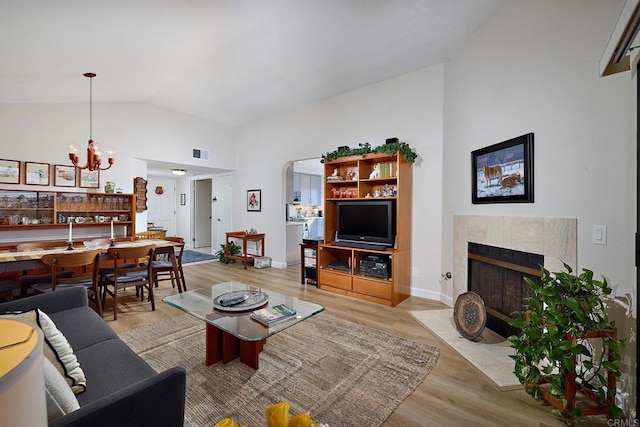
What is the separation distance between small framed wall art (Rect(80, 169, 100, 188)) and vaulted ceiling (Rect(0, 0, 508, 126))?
1.10 metres

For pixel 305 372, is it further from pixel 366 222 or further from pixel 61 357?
pixel 366 222

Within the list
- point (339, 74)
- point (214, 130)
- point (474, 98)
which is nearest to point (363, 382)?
point (474, 98)

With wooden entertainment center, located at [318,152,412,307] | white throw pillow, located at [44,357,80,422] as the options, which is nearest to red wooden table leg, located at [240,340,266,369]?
white throw pillow, located at [44,357,80,422]

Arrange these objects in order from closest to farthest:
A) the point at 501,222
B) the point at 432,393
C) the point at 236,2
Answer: the point at 432,393, the point at 236,2, the point at 501,222

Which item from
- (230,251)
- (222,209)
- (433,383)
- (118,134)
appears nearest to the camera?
(433,383)

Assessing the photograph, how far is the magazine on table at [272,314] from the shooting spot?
2.13 m

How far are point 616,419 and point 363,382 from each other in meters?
1.44

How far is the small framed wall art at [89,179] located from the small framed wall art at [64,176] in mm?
99

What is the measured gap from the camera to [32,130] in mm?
4207

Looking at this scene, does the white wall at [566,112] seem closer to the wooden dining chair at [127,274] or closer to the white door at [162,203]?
the wooden dining chair at [127,274]

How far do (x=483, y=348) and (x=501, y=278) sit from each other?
68 centimetres

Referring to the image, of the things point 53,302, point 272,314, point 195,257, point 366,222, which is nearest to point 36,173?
point 53,302

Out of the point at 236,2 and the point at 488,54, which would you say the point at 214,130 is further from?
the point at 488,54

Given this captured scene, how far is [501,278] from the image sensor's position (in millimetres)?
2801
